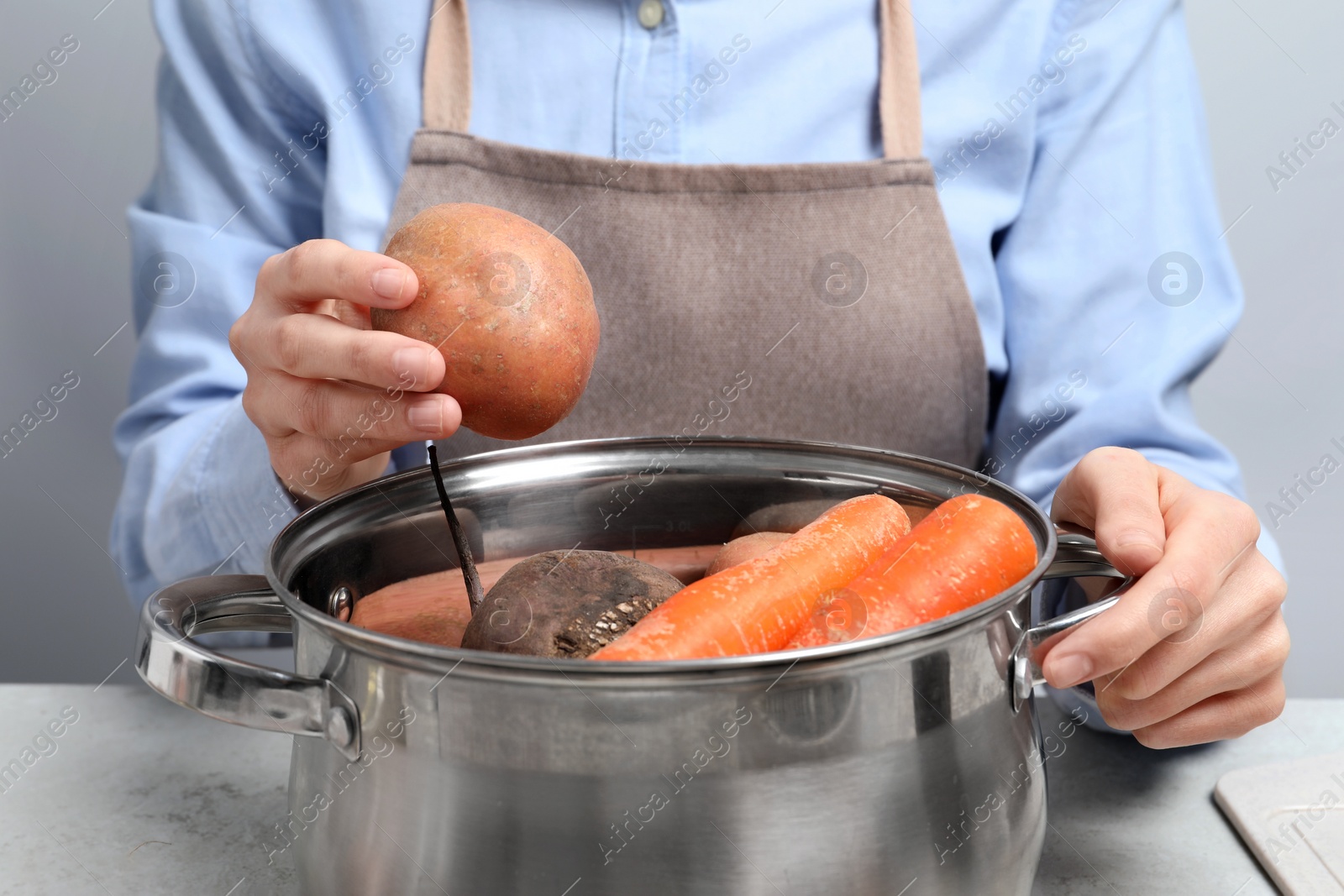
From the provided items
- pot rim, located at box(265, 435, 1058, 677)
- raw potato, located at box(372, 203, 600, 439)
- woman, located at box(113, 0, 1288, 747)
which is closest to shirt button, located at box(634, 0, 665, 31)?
woman, located at box(113, 0, 1288, 747)

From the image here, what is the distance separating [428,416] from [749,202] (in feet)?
1.59

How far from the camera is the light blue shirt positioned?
0.89 m

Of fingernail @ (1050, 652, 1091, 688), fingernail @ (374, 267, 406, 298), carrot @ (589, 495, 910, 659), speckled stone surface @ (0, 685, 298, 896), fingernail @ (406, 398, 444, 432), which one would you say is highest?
fingernail @ (374, 267, 406, 298)

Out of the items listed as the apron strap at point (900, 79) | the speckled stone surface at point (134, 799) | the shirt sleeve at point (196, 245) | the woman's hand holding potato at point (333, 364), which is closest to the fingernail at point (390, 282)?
the woman's hand holding potato at point (333, 364)

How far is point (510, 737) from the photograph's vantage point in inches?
13.4

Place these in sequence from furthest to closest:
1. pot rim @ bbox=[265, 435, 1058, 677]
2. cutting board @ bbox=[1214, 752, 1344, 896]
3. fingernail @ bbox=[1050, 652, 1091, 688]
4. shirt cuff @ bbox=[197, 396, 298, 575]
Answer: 1. shirt cuff @ bbox=[197, 396, 298, 575]
2. cutting board @ bbox=[1214, 752, 1344, 896]
3. fingernail @ bbox=[1050, 652, 1091, 688]
4. pot rim @ bbox=[265, 435, 1058, 677]

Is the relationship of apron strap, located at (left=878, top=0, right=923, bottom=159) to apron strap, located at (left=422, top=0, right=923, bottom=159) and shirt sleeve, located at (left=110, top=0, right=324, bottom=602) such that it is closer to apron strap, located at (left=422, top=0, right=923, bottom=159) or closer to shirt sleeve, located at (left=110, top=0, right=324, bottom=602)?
apron strap, located at (left=422, top=0, right=923, bottom=159)

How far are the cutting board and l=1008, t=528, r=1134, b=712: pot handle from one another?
0.18 m

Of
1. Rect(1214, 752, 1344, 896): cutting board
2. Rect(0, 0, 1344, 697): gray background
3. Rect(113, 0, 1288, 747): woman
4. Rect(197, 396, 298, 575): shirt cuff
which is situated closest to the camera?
Rect(1214, 752, 1344, 896): cutting board

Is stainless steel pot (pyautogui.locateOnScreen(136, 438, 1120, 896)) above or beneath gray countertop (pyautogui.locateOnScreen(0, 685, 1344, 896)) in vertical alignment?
above

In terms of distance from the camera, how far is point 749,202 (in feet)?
2.86

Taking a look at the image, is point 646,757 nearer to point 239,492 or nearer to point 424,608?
point 424,608

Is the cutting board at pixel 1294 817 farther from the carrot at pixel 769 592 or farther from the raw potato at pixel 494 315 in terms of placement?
the raw potato at pixel 494 315

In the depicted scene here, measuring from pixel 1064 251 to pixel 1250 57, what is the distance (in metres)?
0.52
